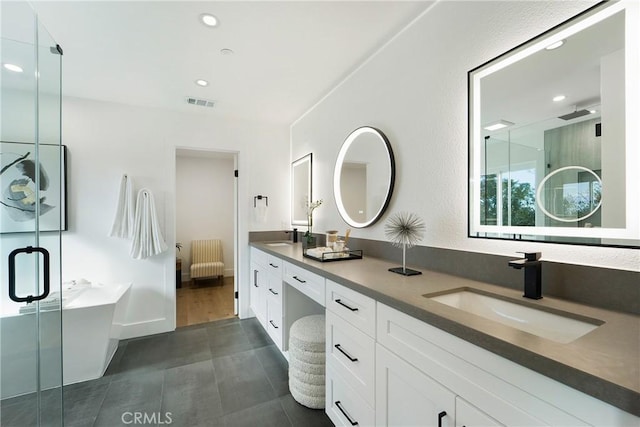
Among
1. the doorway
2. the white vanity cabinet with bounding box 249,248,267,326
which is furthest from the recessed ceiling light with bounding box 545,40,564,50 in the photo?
the doorway

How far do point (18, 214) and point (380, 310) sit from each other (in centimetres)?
200

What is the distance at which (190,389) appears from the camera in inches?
77.3

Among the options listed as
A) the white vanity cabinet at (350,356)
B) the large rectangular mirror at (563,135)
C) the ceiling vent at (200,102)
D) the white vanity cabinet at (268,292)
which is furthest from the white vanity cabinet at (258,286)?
the large rectangular mirror at (563,135)

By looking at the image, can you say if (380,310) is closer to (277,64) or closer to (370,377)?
(370,377)

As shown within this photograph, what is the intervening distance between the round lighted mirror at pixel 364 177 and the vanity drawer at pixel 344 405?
108 centimetres

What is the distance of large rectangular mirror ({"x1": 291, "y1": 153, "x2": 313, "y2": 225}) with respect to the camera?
10.1ft

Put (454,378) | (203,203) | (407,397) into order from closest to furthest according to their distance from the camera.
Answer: (454,378)
(407,397)
(203,203)

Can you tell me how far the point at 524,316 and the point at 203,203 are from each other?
5.23 meters

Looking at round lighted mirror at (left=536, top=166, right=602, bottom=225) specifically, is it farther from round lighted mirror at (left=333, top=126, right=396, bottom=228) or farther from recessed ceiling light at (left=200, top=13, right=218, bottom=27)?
recessed ceiling light at (left=200, top=13, right=218, bottom=27)

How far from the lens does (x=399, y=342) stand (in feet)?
3.35

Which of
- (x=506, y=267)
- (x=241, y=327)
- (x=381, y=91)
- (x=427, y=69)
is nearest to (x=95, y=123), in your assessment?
(x=241, y=327)

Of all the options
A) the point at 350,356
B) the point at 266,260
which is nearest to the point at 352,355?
the point at 350,356

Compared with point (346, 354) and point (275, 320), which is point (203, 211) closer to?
point (275, 320)

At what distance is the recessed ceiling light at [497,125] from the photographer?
1.23m
